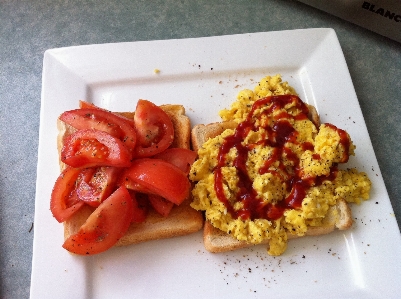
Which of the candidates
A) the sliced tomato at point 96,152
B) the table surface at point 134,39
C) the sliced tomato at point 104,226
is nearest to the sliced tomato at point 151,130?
the sliced tomato at point 96,152

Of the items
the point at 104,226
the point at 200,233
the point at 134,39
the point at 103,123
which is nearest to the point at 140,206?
the point at 104,226

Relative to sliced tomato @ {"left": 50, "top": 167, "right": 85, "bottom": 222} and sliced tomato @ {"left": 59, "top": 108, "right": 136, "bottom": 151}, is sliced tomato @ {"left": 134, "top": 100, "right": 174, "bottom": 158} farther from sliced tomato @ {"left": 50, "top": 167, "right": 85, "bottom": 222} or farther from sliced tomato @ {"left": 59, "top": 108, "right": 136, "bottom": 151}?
sliced tomato @ {"left": 50, "top": 167, "right": 85, "bottom": 222}

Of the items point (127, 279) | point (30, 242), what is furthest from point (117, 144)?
point (30, 242)

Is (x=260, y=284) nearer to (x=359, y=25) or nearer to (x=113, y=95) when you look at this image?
(x=113, y=95)

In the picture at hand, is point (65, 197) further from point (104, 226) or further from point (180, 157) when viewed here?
point (180, 157)

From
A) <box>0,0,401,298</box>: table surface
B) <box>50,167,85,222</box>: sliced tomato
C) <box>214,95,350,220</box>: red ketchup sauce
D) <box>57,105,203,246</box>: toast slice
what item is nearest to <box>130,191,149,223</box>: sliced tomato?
<box>57,105,203,246</box>: toast slice

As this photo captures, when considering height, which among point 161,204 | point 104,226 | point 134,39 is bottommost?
point 104,226
